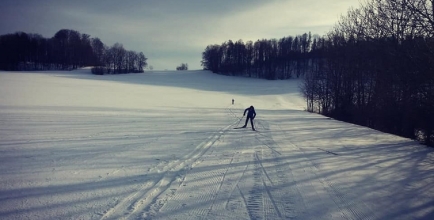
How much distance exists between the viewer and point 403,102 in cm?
1614

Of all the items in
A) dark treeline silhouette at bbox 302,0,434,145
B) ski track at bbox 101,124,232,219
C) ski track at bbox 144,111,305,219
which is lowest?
ski track at bbox 144,111,305,219

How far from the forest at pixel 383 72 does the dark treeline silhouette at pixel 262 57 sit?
2296 inches

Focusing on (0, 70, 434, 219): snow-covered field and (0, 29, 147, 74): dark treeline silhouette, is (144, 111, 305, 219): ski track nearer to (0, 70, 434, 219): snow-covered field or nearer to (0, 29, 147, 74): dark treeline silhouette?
(0, 70, 434, 219): snow-covered field

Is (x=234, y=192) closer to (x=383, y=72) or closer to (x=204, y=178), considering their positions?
(x=204, y=178)

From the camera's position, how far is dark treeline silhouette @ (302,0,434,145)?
10.8 m

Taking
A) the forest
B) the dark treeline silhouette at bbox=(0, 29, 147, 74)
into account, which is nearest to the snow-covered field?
the forest

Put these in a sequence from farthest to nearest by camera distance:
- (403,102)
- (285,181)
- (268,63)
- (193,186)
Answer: (268,63), (403,102), (285,181), (193,186)

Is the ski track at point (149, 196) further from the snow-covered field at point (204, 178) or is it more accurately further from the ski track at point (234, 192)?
the ski track at point (234, 192)

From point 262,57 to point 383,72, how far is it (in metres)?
88.4

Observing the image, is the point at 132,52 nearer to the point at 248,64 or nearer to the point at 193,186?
the point at 248,64

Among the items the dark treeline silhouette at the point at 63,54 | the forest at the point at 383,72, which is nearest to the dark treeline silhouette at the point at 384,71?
the forest at the point at 383,72

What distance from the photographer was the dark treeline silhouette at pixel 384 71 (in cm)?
1084

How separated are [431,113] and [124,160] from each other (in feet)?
48.1

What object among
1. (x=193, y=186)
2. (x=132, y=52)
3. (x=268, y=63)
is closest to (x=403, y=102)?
(x=193, y=186)
